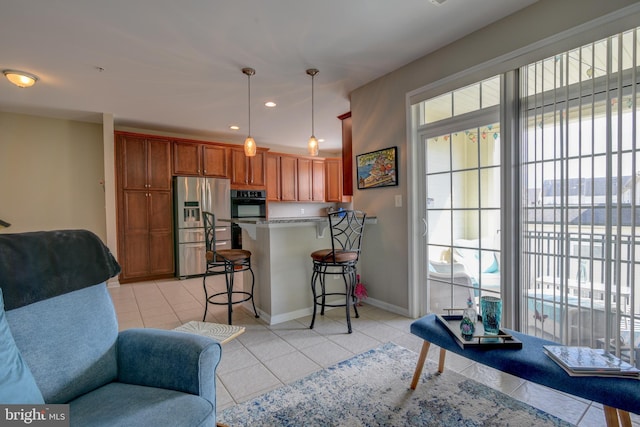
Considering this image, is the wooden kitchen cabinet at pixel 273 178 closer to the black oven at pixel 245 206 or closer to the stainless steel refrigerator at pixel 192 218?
the black oven at pixel 245 206

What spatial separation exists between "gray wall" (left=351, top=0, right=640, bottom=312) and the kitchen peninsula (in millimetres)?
655

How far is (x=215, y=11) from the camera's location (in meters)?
2.13

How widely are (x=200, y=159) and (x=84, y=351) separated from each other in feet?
14.3

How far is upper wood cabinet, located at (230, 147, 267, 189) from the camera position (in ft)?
18.1

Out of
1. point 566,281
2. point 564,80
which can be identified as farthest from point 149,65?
point 566,281

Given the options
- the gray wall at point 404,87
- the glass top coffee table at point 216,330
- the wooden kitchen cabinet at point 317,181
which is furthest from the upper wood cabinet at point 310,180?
the glass top coffee table at point 216,330

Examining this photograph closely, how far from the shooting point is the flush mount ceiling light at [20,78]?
9.73ft

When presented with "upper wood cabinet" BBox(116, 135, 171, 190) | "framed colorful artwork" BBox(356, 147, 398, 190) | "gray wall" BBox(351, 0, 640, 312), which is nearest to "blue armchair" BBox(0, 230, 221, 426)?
"gray wall" BBox(351, 0, 640, 312)

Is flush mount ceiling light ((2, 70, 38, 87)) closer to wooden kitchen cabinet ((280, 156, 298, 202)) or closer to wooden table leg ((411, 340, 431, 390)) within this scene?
wooden kitchen cabinet ((280, 156, 298, 202))

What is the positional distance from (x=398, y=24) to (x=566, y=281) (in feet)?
7.14

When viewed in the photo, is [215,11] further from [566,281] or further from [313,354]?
[566,281]

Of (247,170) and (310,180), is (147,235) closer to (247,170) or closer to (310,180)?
(247,170)

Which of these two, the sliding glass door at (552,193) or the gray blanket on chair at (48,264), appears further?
the sliding glass door at (552,193)

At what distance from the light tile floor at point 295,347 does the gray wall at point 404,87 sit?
0.48 meters
